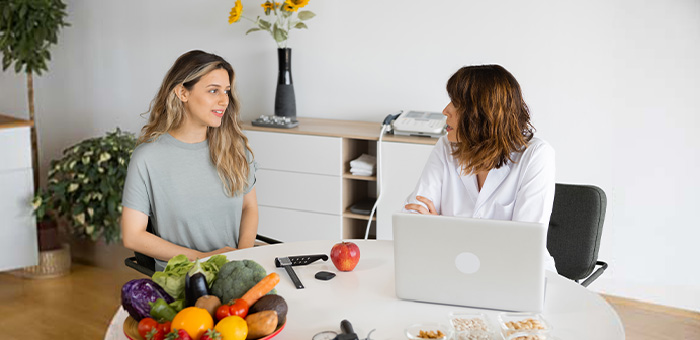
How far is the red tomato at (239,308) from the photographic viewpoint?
149 centimetres

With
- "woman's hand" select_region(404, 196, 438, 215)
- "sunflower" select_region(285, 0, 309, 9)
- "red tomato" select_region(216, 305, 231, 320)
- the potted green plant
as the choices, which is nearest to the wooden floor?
the potted green plant

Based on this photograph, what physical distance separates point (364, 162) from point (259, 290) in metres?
2.20

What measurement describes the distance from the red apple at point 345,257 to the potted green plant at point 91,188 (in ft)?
8.17

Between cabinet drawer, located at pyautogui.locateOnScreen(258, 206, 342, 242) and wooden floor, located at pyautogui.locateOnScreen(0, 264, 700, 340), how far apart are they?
72 cm

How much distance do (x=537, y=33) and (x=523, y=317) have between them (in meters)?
2.33

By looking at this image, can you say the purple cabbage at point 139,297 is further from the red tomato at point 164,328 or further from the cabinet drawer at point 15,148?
the cabinet drawer at point 15,148

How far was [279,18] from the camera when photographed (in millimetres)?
4145

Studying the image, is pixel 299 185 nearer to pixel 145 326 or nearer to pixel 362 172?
pixel 362 172

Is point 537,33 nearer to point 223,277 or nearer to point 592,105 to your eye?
point 592,105

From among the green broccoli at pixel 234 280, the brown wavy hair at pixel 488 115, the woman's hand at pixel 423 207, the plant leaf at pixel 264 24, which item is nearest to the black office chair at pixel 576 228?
the brown wavy hair at pixel 488 115

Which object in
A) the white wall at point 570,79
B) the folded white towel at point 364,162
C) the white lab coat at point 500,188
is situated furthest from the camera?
the folded white towel at point 364,162

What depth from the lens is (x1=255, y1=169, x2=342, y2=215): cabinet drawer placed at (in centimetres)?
378

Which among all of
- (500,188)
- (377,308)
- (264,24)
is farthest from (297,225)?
(377,308)

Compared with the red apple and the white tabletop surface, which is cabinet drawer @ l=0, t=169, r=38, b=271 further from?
the red apple
